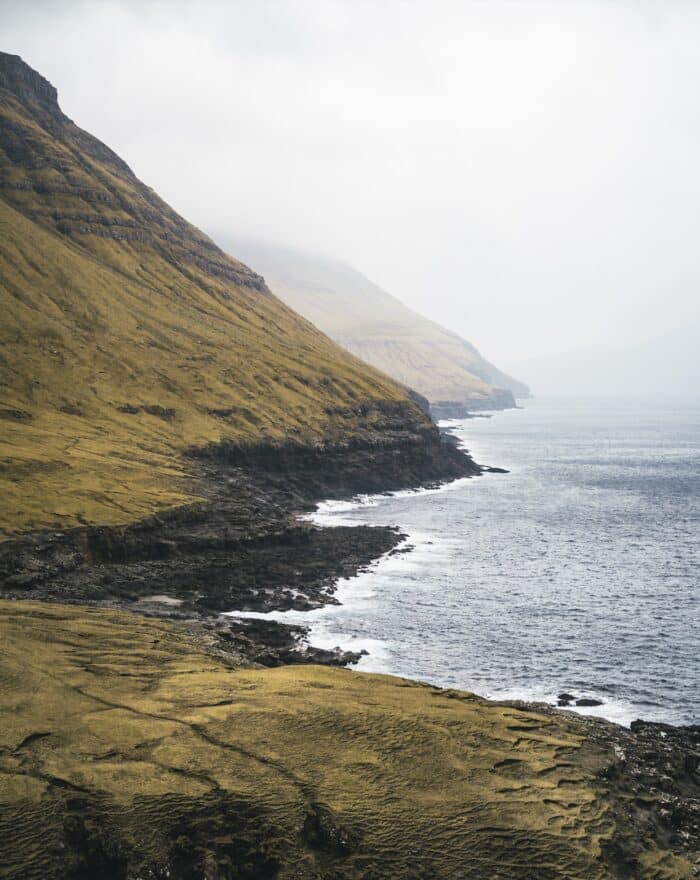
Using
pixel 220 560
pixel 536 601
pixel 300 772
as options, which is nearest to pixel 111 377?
pixel 220 560

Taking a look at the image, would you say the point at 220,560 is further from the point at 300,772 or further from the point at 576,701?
the point at 300,772

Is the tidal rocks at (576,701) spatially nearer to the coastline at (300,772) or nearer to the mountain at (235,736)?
the coastline at (300,772)

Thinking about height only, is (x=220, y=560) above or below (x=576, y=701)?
above

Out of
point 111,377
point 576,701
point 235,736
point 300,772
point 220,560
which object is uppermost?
point 111,377

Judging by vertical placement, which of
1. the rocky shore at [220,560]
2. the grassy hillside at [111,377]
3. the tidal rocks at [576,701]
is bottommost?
the tidal rocks at [576,701]

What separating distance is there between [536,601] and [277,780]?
5006 cm

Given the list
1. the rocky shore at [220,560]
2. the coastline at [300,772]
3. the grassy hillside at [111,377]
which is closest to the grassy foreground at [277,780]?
the coastline at [300,772]

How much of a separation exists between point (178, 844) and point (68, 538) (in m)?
53.9

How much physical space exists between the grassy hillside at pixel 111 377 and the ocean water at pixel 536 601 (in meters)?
27.7

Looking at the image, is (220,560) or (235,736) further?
(220,560)

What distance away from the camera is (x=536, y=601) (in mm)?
72250

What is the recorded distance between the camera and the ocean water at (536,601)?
172 ft

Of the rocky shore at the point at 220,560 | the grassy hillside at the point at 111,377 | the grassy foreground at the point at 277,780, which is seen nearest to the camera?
the grassy foreground at the point at 277,780

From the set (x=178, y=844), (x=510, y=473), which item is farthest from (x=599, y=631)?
(x=510, y=473)
